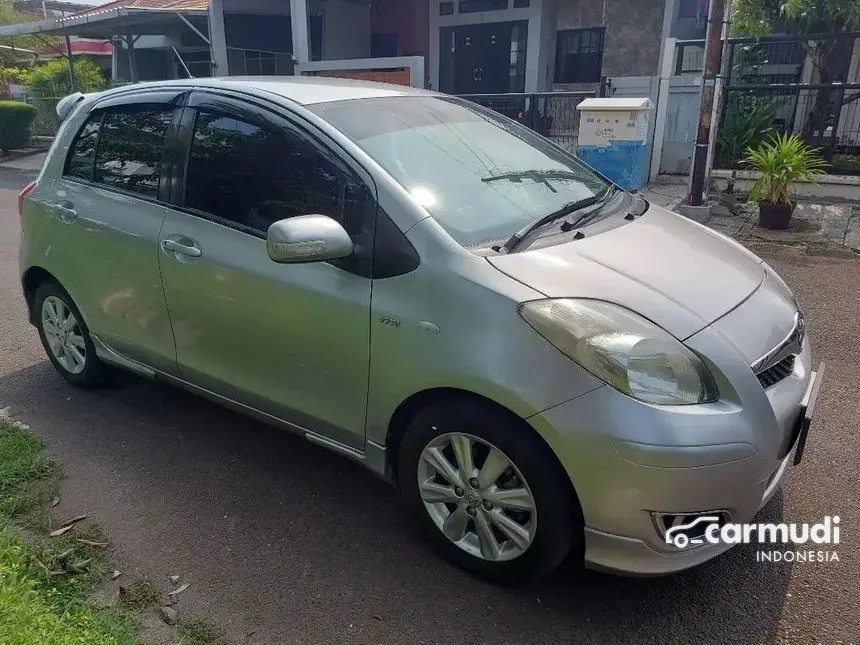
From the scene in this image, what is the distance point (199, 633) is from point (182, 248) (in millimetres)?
1642

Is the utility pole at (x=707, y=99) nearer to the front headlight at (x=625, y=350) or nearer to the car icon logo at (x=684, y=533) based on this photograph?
the front headlight at (x=625, y=350)

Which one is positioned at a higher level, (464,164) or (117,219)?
(464,164)

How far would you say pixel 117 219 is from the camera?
3.47 m

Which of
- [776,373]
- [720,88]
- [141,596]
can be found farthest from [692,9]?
[141,596]

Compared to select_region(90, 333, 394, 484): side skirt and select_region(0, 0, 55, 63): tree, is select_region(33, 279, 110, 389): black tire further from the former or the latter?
select_region(0, 0, 55, 63): tree

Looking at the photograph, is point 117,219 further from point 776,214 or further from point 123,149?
point 776,214

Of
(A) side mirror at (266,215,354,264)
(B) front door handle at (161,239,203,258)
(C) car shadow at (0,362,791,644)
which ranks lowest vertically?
(C) car shadow at (0,362,791,644)

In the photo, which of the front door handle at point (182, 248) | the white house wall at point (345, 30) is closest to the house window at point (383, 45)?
the white house wall at point (345, 30)

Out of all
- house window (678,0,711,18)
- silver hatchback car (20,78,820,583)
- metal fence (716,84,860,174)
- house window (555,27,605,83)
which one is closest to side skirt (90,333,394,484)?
silver hatchback car (20,78,820,583)

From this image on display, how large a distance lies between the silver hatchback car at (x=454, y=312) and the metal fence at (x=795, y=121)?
741cm

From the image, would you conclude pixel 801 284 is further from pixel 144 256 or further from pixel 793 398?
pixel 144 256

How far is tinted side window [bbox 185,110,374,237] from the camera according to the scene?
8.89 feet

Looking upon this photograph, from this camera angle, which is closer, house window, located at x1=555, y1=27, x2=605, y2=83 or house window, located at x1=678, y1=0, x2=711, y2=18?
house window, located at x1=678, y1=0, x2=711, y2=18

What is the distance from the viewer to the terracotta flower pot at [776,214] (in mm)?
7910
